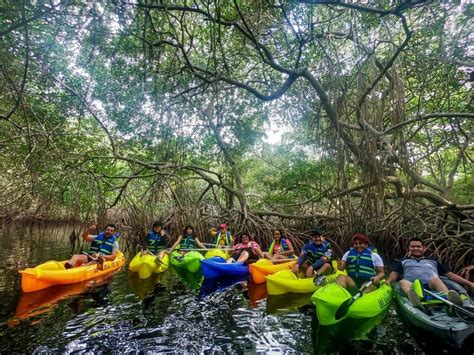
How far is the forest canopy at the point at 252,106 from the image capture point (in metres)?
3.93

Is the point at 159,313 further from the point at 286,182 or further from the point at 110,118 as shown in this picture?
the point at 286,182

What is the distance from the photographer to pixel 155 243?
7430mm

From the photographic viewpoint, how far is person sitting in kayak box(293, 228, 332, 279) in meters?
5.16

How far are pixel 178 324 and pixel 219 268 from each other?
88.2 inches

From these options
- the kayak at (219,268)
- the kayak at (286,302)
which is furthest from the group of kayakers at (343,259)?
the kayak at (286,302)

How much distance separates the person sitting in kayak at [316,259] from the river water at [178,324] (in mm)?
517

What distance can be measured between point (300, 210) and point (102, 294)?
254 inches

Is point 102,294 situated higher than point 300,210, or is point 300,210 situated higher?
point 300,210

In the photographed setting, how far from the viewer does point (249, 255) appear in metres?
7.09

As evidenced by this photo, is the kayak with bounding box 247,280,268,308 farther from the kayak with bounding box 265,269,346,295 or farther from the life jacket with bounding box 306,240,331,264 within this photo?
the life jacket with bounding box 306,240,331,264

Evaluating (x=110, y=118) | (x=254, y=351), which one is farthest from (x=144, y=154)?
(x=254, y=351)

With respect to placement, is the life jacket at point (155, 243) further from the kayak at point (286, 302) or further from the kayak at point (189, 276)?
the kayak at point (286, 302)

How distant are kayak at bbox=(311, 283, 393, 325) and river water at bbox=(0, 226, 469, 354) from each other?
138mm

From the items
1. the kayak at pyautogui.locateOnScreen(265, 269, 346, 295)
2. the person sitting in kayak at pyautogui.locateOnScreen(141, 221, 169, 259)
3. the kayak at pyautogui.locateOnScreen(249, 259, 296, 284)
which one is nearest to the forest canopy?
the person sitting in kayak at pyautogui.locateOnScreen(141, 221, 169, 259)
